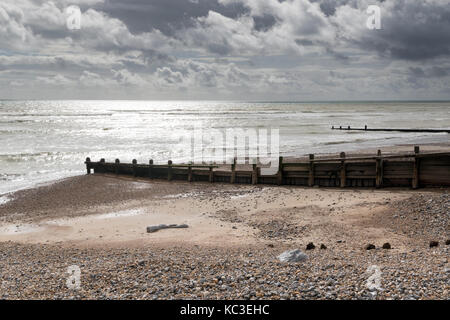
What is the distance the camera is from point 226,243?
508 inches

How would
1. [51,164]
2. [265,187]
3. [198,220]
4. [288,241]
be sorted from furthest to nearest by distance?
[51,164] < [265,187] < [198,220] < [288,241]

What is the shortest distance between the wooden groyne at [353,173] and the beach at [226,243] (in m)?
0.76

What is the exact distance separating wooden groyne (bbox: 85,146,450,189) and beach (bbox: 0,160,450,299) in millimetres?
755

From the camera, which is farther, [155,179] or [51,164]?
[51,164]

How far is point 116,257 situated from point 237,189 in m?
11.8

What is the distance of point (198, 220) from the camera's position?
54.1ft

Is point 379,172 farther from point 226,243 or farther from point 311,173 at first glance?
point 226,243

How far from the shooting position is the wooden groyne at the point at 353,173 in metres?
18.7

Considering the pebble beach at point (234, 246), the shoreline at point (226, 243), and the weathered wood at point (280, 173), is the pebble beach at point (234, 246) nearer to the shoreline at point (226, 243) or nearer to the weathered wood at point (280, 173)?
the shoreline at point (226, 243)
